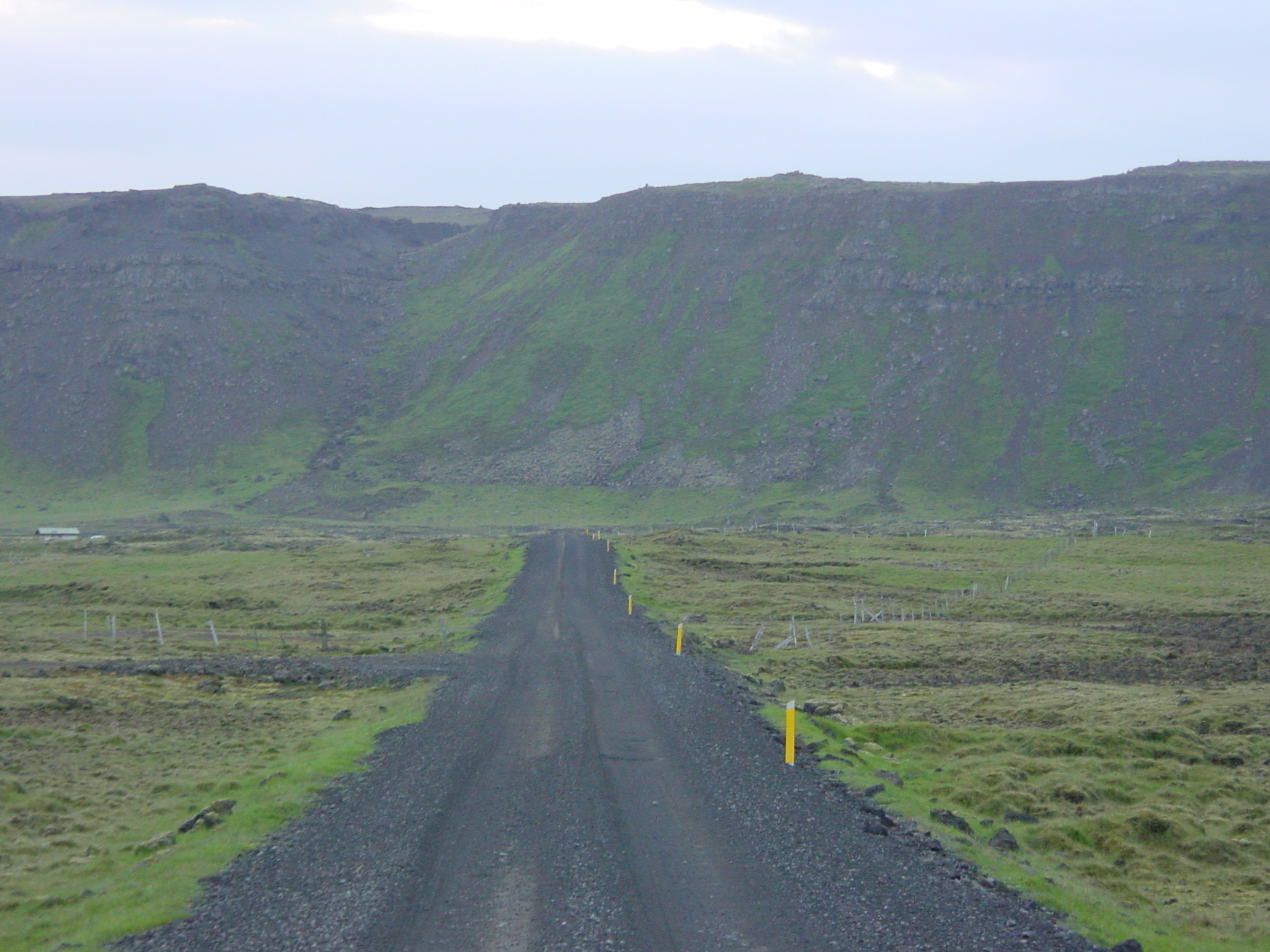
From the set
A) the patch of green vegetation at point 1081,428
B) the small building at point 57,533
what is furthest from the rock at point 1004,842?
the patch of green vegetation at point 1081,428

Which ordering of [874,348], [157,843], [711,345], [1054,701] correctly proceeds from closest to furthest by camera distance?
[157,843] → [1054,701] → [874,348] → [711,345]

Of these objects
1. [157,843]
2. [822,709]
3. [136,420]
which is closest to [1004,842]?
[822,709]

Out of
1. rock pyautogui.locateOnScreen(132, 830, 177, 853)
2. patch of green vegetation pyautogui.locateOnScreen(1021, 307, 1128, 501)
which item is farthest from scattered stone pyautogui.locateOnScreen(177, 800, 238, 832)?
patch of green vegetation pyautogui.locateOnScreen(1021, 307, 1128, 501)

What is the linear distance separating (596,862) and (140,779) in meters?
9.49

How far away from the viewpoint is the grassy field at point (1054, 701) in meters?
13.2

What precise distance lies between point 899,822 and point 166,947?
347 inches

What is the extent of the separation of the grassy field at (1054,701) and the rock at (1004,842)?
3cm

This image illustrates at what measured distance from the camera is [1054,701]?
23.8 meters

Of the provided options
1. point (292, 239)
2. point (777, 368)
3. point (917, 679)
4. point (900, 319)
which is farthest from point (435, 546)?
point (292, 239)

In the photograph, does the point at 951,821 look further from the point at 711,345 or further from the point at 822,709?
the point at 711,345

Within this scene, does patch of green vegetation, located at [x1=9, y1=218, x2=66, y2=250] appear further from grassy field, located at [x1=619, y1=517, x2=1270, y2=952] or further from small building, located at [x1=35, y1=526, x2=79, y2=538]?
grassy field, located at [x1=619, y1=517, x2=1270, y2=952]

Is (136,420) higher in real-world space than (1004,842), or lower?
higher

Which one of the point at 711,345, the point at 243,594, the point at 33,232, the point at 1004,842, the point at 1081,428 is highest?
the point at 33,232

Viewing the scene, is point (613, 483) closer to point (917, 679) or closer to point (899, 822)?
point (917, 679)
